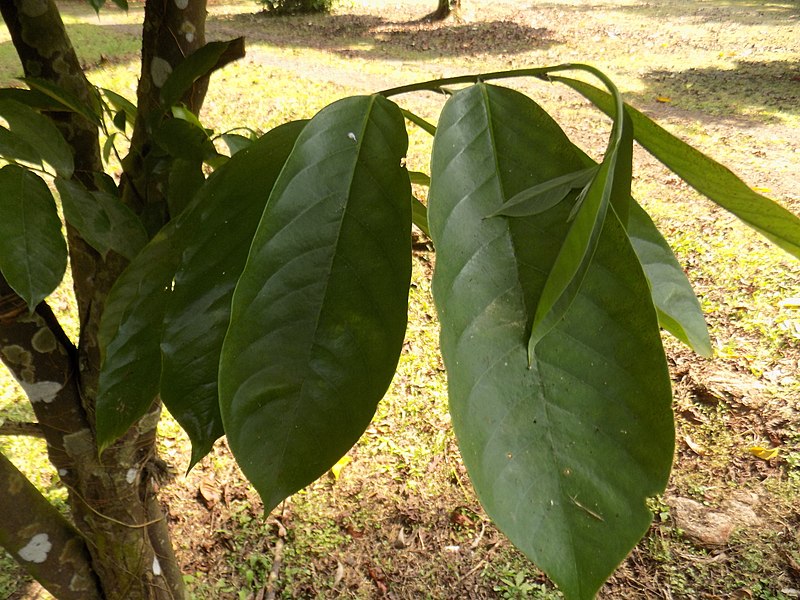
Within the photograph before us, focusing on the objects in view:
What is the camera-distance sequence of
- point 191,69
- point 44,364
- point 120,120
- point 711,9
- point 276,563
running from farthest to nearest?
point 711,9 → point 276,563 → point 44,364 → point 120,120 → point 191,69

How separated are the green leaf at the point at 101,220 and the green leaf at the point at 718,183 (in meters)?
0.42

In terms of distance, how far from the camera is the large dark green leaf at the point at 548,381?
297mm

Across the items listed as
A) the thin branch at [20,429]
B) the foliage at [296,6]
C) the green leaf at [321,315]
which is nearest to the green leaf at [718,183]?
the green leaf at [321,315]

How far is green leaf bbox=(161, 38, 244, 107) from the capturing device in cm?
62

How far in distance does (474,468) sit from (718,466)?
1.89 metres

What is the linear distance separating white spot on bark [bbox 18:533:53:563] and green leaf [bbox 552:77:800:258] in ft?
3.15

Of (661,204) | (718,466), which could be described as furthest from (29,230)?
(661,204)

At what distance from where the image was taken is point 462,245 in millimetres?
333

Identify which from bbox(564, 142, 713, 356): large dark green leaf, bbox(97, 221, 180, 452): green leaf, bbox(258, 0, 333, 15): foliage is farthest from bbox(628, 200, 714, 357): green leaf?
bbox(258, 0, 333, 15): foliage

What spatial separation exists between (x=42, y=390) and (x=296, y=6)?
6.99 metres

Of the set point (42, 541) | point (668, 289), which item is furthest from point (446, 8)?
point (668, 289)

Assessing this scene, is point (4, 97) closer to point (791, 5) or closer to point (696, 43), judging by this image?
point (696, 43)

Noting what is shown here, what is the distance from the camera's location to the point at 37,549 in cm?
97

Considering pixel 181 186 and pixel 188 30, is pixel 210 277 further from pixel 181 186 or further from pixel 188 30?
pixel 188 30
